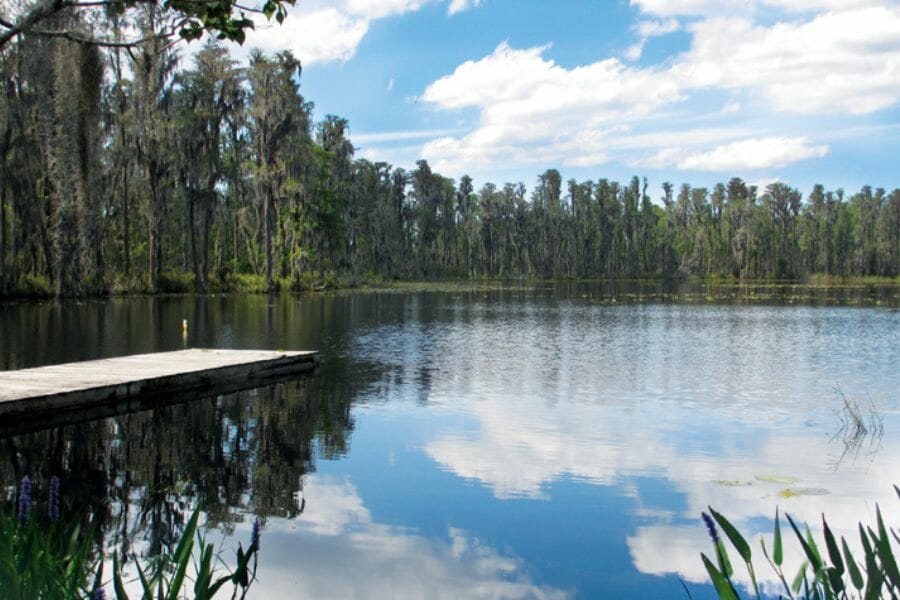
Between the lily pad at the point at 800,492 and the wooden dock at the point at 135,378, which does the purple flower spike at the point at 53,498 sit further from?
the wooden dock at the point at 135,378

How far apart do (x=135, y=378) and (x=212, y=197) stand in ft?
132

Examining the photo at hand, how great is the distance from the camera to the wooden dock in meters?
12.9

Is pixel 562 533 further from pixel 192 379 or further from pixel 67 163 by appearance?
pixel 67 163

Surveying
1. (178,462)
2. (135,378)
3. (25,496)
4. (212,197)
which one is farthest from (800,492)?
(212,197)

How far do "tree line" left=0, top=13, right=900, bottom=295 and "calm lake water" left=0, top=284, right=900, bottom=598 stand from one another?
4.44 meters

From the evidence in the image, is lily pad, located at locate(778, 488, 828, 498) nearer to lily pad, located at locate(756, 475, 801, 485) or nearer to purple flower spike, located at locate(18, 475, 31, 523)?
lily pad, located at locate(756, 475, 801, 485)

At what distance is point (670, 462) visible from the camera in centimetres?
1120

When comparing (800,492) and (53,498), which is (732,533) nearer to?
(53,498)

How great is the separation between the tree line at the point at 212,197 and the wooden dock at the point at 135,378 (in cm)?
511

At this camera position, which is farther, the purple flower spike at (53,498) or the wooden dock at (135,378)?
the wooden dock at (135,378)

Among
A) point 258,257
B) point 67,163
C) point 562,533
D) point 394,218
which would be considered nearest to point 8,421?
point 562,533

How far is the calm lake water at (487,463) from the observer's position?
→ 7531 mm

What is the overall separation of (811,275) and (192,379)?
110 metres

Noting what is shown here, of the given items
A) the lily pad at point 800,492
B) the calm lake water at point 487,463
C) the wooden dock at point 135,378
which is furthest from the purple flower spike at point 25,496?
the wooden dock at point 135,378
